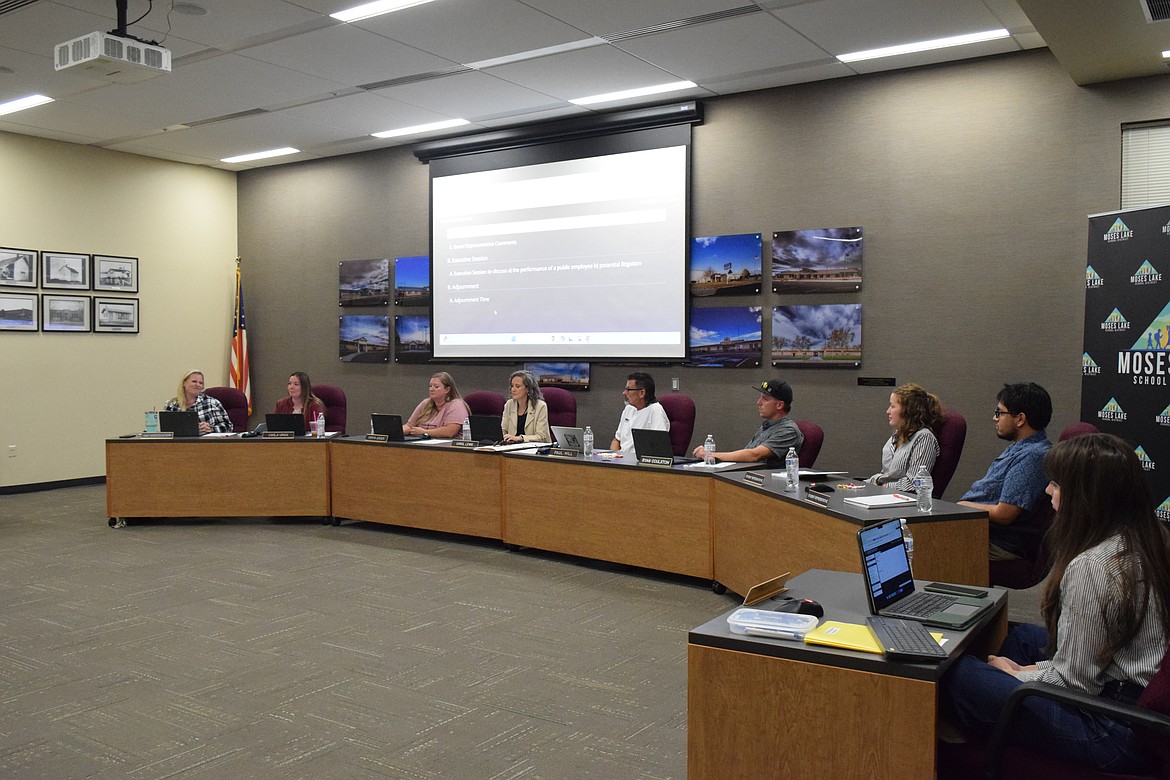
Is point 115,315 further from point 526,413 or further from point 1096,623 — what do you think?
point 1096,623

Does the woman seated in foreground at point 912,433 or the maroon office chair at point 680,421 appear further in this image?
the maroon office chair at point 680,421

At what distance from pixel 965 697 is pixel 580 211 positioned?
6.19 meters

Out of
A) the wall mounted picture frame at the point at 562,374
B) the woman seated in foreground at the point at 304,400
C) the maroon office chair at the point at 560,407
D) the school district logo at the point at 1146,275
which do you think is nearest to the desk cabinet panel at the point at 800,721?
the school district logo at the point at 1146,275

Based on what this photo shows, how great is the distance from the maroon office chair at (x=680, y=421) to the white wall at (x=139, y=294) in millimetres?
5975

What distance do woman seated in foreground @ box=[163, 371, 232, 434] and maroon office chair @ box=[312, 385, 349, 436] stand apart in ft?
2.57

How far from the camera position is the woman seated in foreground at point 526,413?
670cm

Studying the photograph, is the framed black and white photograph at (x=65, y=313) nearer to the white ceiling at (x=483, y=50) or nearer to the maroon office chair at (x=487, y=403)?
the white ceiling at (x=483, y=50)

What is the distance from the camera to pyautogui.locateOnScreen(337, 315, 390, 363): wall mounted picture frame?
905 cm

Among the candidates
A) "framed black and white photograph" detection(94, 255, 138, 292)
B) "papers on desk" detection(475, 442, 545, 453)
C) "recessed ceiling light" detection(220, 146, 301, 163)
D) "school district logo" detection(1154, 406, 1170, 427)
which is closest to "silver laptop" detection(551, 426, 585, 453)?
"papers on desk" detection(475, 442, 545, 453)

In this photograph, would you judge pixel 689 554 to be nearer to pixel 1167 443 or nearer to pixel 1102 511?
pixel 1167 443

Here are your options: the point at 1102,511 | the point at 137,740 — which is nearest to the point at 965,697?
the point at 1102,511

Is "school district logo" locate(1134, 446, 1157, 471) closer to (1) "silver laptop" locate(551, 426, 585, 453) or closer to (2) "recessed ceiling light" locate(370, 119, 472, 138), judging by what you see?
(1) "silver laptop" locate(551, 426, 585, 453)

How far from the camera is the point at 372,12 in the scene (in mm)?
5336

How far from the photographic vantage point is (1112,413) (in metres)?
4.90
